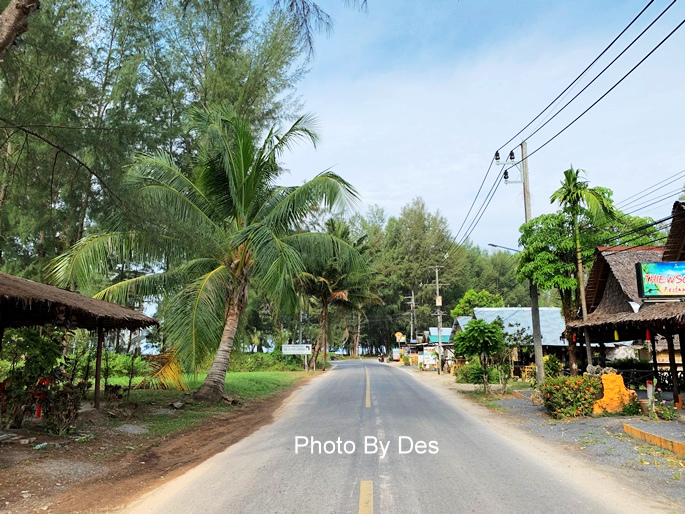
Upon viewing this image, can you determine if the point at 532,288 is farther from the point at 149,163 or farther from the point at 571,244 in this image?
the point at 149,163

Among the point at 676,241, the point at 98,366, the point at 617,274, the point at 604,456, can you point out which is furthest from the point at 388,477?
the point at 617,274

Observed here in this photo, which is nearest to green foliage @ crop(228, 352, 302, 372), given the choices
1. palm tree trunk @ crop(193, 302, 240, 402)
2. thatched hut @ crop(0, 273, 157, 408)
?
palm tree trunk @ crop(193, 302, 240, 402)

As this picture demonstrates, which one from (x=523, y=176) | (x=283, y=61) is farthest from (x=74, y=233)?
(x=523, y=176)

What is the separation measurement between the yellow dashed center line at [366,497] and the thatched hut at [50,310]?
583 centimetres

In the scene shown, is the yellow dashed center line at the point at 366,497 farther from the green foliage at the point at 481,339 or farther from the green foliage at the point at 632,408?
the green foliage at the point at 481,339

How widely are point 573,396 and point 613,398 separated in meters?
0.97

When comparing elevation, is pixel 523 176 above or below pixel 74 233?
above

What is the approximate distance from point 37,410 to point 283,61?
1612 centimetres

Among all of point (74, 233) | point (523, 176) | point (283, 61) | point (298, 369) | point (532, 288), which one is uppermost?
point (283, 61)

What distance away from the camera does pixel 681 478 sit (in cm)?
620

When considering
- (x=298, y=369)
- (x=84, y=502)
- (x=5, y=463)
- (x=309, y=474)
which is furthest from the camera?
(x=298, y=369)

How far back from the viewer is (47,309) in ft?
28.2

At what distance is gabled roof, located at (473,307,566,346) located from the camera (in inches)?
1178

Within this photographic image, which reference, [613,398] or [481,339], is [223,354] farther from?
[613,398]
